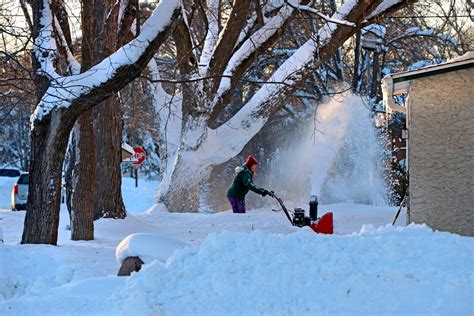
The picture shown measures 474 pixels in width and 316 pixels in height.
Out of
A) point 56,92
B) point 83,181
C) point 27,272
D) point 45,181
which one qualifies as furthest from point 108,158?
point 27,272

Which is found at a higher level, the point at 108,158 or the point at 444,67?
the point at 444,67

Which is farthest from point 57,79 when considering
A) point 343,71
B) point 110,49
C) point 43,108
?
point 343,71

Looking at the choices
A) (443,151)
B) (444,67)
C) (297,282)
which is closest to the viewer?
(297,282)

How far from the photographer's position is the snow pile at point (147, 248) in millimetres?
6742

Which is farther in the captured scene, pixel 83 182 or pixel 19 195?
pixel 19 195

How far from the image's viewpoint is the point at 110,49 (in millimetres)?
11836

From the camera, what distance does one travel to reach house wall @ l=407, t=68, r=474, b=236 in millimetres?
10000

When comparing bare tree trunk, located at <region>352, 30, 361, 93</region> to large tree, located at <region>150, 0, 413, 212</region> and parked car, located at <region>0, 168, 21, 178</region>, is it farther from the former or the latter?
parked car, located at <region>0, 168, 21, 178</region>

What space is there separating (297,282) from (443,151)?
5.95 m

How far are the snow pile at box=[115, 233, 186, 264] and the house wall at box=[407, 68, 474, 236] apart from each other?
15.7 ft

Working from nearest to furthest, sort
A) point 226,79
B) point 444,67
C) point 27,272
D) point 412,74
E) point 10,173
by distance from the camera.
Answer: point 27,272
point 444,67
point 412,74
point 226,79
point 10,173

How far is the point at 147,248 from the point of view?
6828 mm

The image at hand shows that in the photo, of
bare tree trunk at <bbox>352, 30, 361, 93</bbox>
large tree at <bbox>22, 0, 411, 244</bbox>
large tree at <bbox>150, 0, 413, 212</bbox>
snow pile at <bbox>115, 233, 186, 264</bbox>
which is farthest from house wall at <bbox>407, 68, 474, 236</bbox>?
bare tree trunk at <bbox>352, 30, 361, 93</bbox>

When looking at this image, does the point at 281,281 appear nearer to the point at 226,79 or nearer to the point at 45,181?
the point at 45,181
